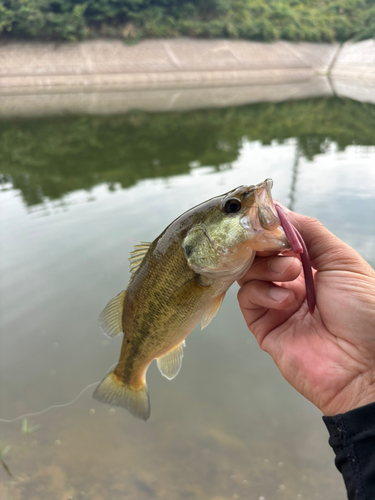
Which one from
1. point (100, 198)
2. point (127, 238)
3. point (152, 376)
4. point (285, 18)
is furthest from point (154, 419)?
point (285, 18)

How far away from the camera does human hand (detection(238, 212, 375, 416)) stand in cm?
195

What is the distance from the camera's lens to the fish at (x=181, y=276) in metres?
1.92

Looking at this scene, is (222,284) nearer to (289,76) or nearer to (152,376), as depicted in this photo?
(152,376)

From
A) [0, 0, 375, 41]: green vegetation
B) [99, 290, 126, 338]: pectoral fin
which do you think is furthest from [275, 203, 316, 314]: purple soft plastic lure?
[0, 0, 375, 41]: green vegetation

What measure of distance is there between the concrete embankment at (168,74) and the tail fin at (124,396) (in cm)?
2588

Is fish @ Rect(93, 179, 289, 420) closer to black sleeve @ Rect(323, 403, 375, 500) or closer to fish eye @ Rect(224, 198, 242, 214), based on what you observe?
fish eye @ Rect(224, 198, 242, 214)

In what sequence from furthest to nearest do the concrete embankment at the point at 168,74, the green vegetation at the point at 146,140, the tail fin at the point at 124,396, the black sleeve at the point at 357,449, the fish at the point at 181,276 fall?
the concrete embankment at the point at 168,74, the green vegetation at the point at 146,140, the tail fin at the point at 124,396, the fish at the point at 181,276, the black sleeve at the point at 357,449

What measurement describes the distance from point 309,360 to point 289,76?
55057mm

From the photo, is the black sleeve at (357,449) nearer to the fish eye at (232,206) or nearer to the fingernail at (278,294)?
the fingernail at (278,294)

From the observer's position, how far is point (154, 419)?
404 cm

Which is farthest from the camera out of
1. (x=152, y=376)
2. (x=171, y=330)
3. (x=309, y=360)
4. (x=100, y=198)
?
(x=100, y=198)

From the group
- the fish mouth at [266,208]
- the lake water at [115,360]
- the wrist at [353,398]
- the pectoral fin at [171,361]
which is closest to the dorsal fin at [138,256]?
the pectoral fin at [171,361]

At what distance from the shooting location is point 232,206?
1.99 metres

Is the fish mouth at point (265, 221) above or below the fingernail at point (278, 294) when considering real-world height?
above
